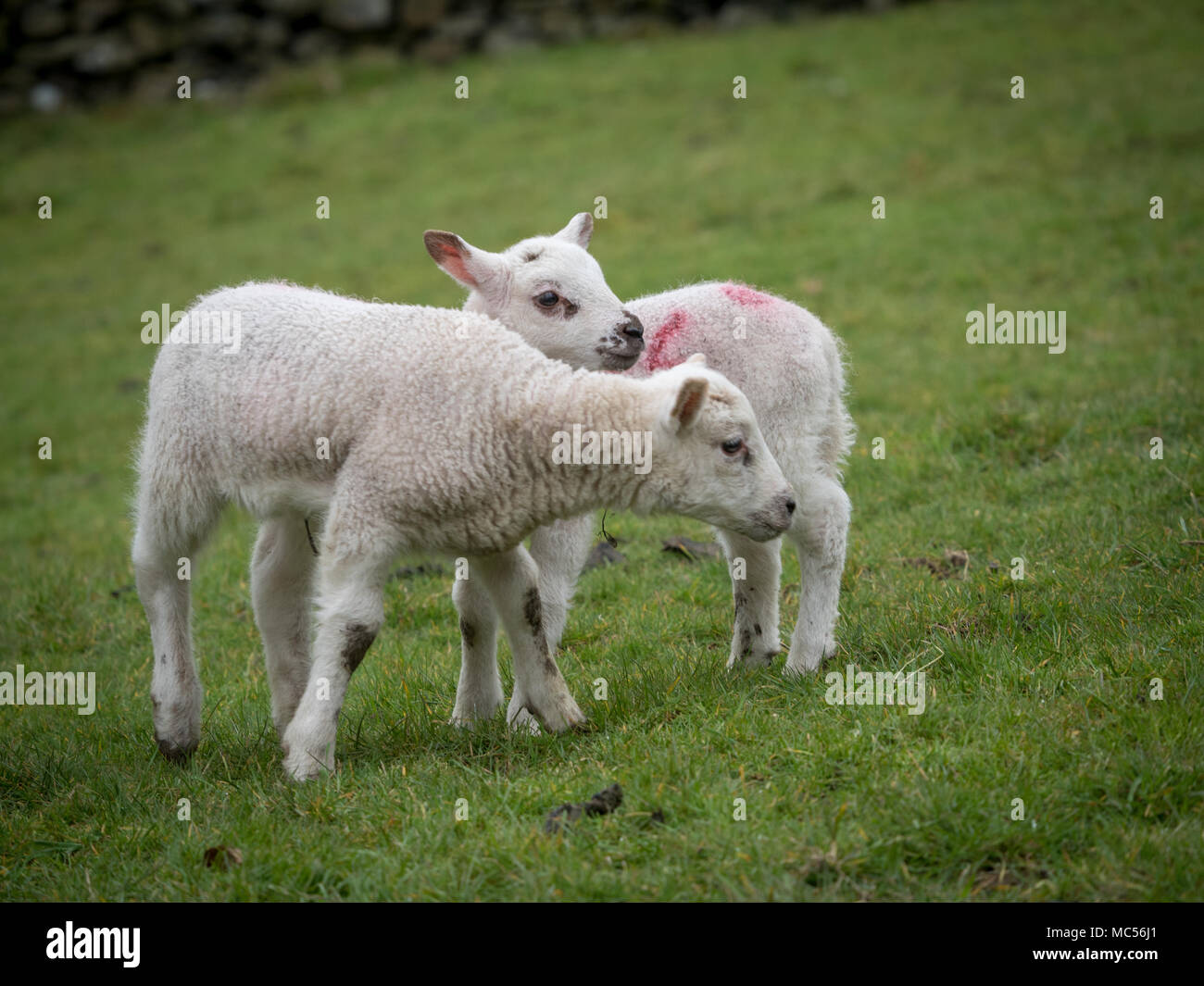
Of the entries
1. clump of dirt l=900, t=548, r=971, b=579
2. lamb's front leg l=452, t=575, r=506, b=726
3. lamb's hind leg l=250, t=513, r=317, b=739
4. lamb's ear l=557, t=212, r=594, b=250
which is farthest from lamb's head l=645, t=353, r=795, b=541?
lamb's hind leg l=250, t=513, r=317, b=739

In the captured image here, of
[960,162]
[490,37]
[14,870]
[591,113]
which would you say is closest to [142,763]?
[14,870]

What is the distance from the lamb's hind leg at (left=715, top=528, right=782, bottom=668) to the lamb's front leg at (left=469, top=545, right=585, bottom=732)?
92 cm

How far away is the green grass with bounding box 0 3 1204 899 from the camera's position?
388 centimetres

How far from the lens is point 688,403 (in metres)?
4.57

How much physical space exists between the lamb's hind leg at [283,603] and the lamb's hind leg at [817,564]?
2101 mm

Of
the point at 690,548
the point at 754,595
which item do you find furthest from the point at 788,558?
the point at 754,595

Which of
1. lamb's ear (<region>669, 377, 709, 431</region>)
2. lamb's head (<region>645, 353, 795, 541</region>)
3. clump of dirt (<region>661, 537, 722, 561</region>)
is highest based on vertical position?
lamb's ear (<region>669, 377, 709, 431</region>)

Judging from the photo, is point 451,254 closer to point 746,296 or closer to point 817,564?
point 746,296

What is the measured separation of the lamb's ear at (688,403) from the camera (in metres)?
4.50

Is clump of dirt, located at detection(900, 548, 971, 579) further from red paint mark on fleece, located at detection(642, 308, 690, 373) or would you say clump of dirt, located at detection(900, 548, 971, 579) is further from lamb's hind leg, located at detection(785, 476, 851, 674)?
red paint mark on fleece, located at detection(642, 308, 690, 373)

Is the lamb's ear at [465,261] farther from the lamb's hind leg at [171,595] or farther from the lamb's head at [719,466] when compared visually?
the lamb's hind leg at [171,595]

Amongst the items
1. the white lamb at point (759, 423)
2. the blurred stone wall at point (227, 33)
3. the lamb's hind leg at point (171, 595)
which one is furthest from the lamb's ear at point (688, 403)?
the blurred stone wall at point (227, 33)

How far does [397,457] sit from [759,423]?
152 centimetres
